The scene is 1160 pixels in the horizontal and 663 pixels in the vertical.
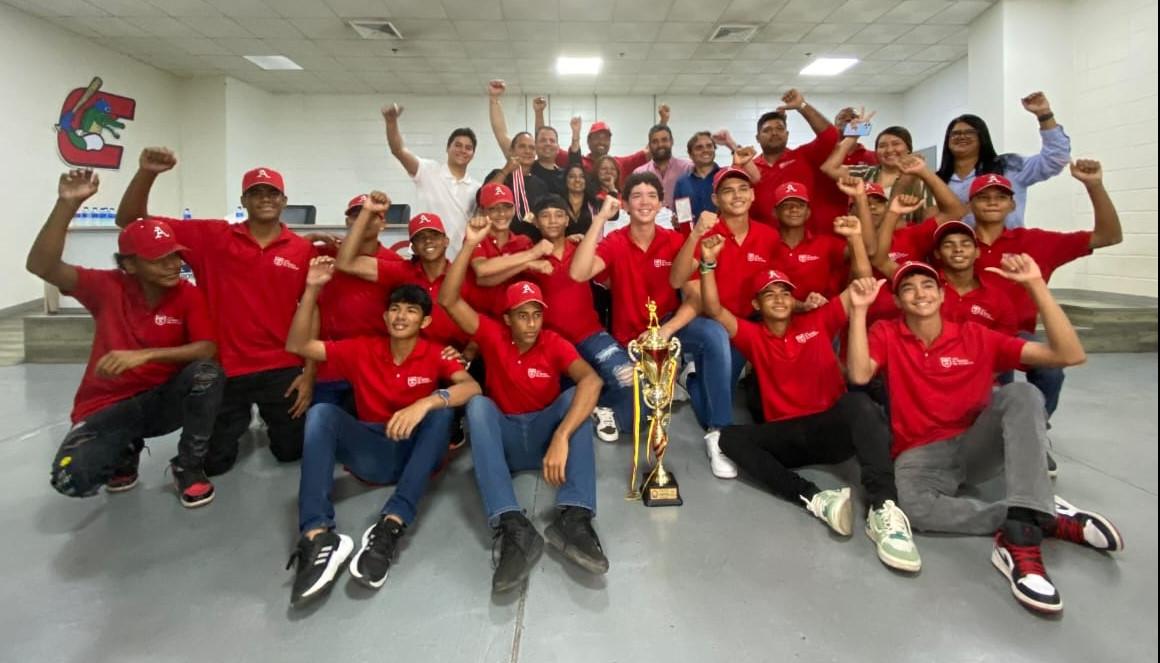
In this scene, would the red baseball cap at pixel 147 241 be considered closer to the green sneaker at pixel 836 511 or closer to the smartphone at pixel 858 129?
the green sneaker at pixel 836 511

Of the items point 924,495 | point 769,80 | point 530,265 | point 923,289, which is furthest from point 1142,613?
point 769,80

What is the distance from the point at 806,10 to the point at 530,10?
318 centimetres

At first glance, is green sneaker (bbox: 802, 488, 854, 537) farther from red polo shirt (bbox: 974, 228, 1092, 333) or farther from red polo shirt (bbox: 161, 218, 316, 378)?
red polo shirt (bbox: 161, 218, 316, 378)

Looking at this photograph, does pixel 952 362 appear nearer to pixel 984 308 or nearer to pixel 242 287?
pixel 984 308

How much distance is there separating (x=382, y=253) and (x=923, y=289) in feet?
7.66

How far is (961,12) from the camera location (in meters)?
6.70

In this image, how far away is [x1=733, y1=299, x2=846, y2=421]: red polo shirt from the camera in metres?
2.37

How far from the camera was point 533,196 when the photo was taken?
12.8 ft

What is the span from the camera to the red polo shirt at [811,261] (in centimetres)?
285

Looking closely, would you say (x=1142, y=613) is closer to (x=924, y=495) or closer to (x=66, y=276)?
(x=924, y=495)

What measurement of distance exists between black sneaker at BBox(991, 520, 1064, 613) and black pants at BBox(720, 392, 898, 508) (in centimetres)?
32

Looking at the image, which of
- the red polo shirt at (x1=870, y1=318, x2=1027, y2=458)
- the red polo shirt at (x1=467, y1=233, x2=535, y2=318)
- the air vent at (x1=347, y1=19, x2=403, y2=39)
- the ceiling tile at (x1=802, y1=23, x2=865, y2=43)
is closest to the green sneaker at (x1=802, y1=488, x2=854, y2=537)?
the red polo shirt at (x1=870, y1=318, x2=1027, y2=458)

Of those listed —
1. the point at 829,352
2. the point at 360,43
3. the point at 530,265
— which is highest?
the point at 360,43

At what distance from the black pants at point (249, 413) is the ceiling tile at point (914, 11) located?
745 centimetres
